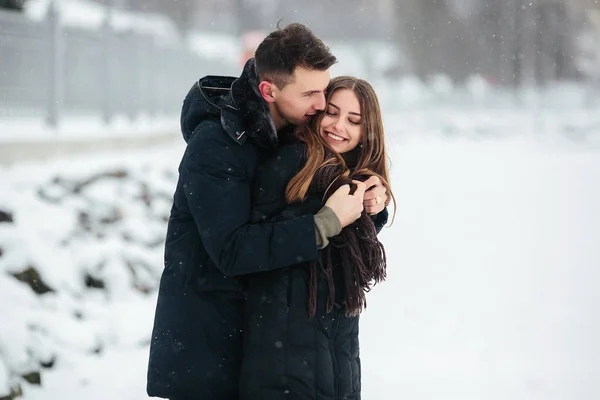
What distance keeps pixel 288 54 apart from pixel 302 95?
0.49 feet

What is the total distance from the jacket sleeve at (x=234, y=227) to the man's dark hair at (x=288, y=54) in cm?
34

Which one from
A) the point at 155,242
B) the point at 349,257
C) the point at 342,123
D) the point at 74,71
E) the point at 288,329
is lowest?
the point at 155,242

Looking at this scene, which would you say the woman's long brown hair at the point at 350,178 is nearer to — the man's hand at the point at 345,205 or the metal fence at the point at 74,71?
the man's hand at the point at 345,205

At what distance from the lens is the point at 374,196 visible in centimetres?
281

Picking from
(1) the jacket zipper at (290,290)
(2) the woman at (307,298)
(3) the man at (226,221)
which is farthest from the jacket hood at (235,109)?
(1) the jacket zipper at (290,290)

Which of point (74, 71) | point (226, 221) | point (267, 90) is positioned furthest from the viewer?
point (74, 71)

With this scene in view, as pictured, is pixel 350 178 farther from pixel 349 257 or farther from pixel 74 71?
pixel 74 71

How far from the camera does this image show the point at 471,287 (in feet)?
33.0

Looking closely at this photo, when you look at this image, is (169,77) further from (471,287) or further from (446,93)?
(446,93)

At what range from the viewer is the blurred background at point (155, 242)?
6188mm

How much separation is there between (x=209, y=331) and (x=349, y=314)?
465 millimetres

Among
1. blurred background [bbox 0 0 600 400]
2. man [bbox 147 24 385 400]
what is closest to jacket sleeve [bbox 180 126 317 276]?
man [bbox 147 24 385 400]

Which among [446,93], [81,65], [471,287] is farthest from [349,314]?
[446,93]

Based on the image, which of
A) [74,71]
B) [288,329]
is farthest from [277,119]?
[74,71]
